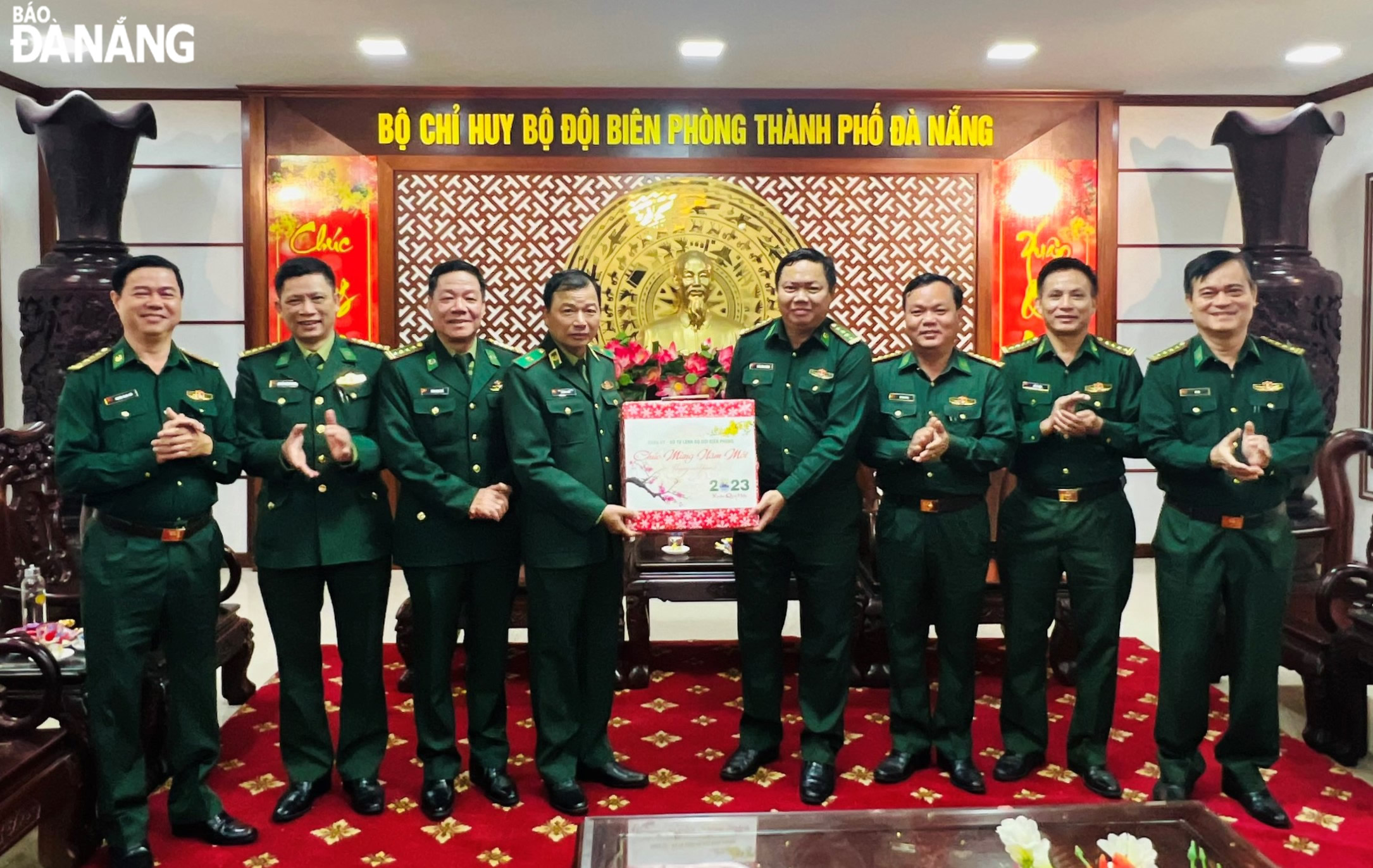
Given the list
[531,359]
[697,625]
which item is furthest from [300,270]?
[697,625]

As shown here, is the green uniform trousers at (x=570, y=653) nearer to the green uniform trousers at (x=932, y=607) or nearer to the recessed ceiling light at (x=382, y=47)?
the green uniform trousers at (x=932, y=607)

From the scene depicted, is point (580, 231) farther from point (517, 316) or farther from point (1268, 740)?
point (1268, 740)

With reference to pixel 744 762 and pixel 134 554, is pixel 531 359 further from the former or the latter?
pixel 744 762

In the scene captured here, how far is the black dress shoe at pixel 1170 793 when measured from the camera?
2.72m

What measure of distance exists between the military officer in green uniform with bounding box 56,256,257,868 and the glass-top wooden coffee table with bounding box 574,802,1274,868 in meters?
1.22

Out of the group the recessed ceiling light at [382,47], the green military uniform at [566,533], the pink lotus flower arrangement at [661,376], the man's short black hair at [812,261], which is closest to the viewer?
the green military uniform at [566,533]

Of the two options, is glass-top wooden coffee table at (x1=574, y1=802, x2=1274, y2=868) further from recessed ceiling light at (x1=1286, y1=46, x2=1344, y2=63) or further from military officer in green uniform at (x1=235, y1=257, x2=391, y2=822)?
recessed ceiling light at (x1=1286, y1=46, x2=1344, y2=63)

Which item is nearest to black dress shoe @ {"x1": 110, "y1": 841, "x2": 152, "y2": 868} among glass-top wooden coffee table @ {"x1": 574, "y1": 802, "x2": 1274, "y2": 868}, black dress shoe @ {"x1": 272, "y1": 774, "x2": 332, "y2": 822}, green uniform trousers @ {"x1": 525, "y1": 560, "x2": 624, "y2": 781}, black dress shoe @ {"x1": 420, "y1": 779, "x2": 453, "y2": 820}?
black dress shoe @ {"x1": 272, "y1": 774, "x2": 332, "y2": 822}

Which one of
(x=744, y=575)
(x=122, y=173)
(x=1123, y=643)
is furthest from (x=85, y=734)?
(x=1123, y=643)

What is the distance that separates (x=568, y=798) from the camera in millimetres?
2734

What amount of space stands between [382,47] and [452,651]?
343 cm

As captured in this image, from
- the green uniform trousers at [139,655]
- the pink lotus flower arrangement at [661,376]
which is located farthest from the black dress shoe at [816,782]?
the pink lotus flower arrangement at [661,376]

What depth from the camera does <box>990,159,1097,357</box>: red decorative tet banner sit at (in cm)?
586

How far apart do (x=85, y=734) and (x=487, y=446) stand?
1.23m
